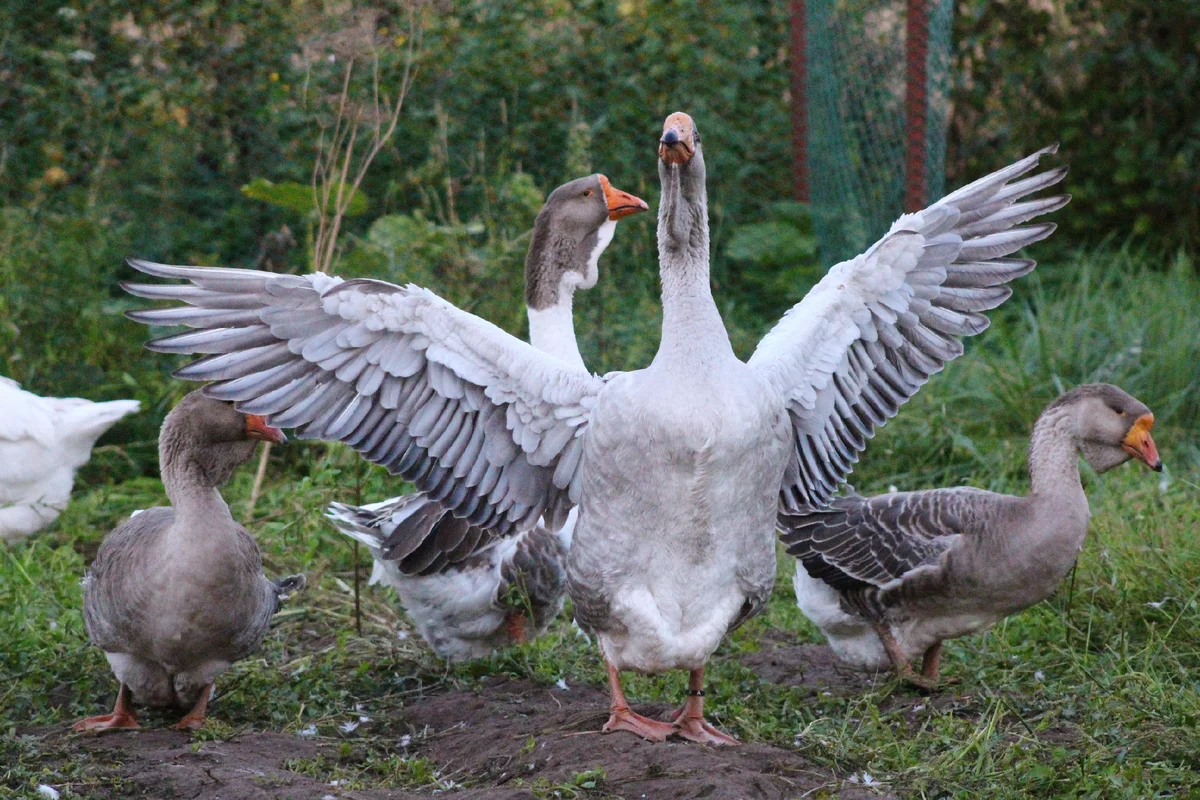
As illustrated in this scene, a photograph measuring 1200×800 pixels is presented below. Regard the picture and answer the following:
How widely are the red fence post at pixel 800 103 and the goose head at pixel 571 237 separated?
380 cm

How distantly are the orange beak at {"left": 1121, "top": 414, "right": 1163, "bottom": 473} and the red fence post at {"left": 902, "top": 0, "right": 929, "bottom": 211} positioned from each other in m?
3.03

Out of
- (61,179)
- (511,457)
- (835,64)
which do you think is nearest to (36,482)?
(511,457)

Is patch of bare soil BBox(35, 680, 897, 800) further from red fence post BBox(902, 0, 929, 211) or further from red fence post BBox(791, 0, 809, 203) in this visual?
red fence post BBox(791, 0, 809, 203)

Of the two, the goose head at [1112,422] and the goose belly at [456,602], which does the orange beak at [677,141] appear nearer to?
the goose belly at [456,602]

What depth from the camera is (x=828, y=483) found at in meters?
4.55

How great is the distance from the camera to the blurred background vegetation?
23.9ft

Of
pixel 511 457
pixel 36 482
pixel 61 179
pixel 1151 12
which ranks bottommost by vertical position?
pixel 36 482

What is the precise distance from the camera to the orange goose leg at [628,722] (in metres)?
3.97

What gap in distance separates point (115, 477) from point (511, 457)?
3.52 m

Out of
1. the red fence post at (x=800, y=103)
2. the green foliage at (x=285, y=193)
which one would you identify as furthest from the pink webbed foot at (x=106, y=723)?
the red fence post at (x=800, y=103)

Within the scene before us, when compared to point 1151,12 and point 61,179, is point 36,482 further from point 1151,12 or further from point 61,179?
point 1151,12

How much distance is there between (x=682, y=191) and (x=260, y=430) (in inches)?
64.3

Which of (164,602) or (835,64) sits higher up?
(835,64)

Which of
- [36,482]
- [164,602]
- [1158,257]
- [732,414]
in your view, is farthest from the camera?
[1158,257]
